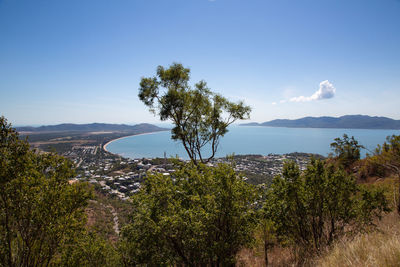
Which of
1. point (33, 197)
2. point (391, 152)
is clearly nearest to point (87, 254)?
point (33, 197)

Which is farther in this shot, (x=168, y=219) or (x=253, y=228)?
(x=253, y=228)

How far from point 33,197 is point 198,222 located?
15.4 ft

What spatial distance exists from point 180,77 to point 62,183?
6999 millimetres

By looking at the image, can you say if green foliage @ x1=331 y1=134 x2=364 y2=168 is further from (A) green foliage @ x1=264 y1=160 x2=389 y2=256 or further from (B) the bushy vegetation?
(A) green foliage @ x1=264 y1=160 x2=389 y2=256

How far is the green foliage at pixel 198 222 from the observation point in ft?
15.0

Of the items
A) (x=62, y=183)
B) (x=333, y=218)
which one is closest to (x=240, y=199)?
(x=333, y=218)

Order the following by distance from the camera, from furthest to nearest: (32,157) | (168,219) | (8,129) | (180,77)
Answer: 1. (180,77)
2. (32,157)
3. (8,129)
4. (168,219)

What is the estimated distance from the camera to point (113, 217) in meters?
43.3

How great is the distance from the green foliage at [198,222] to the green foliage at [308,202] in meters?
1.18

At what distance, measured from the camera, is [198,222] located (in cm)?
424

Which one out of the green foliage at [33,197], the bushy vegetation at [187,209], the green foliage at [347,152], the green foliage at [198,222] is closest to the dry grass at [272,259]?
the bushy vegetation at [187,209]

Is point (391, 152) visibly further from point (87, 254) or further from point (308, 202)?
point (87, 254)

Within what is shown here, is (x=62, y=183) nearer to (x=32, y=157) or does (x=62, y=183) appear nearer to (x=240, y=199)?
(x=32, y=157)

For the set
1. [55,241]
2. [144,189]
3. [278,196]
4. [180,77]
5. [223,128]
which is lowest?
[55,241]
